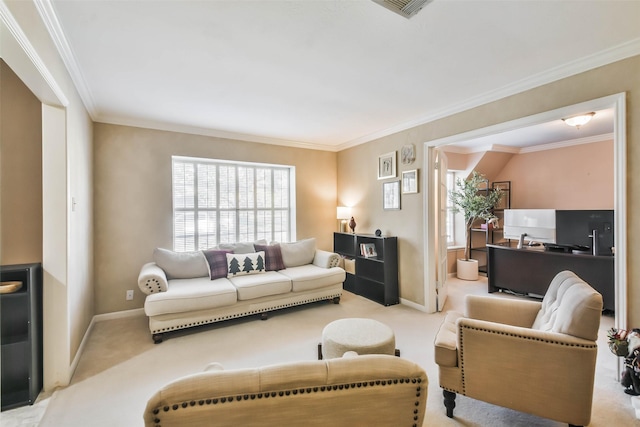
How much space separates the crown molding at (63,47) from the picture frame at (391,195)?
3693 millimetres

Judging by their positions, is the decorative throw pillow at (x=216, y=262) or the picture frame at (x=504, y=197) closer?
the decorative throw pillow at (x=216, y=262)

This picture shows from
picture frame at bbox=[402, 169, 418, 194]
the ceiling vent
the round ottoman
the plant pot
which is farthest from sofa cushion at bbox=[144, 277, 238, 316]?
the plant pot

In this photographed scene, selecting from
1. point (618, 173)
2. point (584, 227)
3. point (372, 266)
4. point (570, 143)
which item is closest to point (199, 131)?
point (372, 266)

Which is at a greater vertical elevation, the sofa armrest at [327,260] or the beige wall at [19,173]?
the beige wall at [19,173]

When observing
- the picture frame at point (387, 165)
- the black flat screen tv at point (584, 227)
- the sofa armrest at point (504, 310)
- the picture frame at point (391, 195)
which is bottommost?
the sofa armrest at point (504, 310)

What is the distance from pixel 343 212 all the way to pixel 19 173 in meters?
3.95

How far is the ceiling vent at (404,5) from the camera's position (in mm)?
1591

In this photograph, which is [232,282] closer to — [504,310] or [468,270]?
[504,310]

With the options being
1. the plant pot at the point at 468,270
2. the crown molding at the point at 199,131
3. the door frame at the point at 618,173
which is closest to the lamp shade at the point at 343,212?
the crown molding at the point at 199,131

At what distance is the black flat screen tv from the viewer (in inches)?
141

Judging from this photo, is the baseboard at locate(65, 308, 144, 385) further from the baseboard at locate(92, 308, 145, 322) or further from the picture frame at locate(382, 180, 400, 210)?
the picture frame at locate(382, 180, 400, 210)

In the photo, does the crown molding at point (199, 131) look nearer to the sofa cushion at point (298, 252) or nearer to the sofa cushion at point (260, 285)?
the sofa cushion at point (298, 252)

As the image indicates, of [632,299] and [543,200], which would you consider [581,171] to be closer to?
[543,200]

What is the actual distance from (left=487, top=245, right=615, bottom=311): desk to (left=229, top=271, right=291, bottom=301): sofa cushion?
11.6 ft
